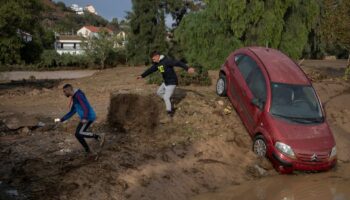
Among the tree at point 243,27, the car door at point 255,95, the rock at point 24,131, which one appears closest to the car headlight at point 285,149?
the car door at point 255,95

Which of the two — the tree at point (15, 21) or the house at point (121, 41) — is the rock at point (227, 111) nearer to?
the tree at point (15, 21)

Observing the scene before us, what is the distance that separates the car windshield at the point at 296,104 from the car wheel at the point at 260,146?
26.7 inches

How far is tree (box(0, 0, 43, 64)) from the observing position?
21953 mm

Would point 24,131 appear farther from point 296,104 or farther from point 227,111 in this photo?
point 296,104

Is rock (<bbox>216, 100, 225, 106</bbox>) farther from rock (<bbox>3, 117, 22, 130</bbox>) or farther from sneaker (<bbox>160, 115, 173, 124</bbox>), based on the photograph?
rock (<bbox>3, 117, 22, 130</bbox>)

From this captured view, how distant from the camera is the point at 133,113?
12.4m

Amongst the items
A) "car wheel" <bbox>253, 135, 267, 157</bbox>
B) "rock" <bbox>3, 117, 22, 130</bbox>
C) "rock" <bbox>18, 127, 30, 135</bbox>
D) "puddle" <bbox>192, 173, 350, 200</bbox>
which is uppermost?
"rock" <bbox>3, 117, 22, 130</bbox>

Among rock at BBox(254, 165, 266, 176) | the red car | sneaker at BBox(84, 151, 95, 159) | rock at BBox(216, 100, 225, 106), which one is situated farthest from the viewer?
rock at BBox(216, 100, 225, 106)

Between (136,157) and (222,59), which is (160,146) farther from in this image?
(222,59)

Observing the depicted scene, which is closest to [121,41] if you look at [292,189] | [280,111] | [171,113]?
[171,113]

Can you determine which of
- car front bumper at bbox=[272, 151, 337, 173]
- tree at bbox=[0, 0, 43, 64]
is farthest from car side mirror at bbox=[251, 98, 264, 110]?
tree at bbox=[0, 0, 43, 64]

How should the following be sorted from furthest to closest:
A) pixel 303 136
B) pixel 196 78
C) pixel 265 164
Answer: pixel 196 78 → pixel 265 164 → pixel 303 136

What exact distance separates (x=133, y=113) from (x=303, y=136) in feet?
14.3

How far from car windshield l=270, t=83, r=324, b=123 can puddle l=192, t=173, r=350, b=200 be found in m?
1.42
